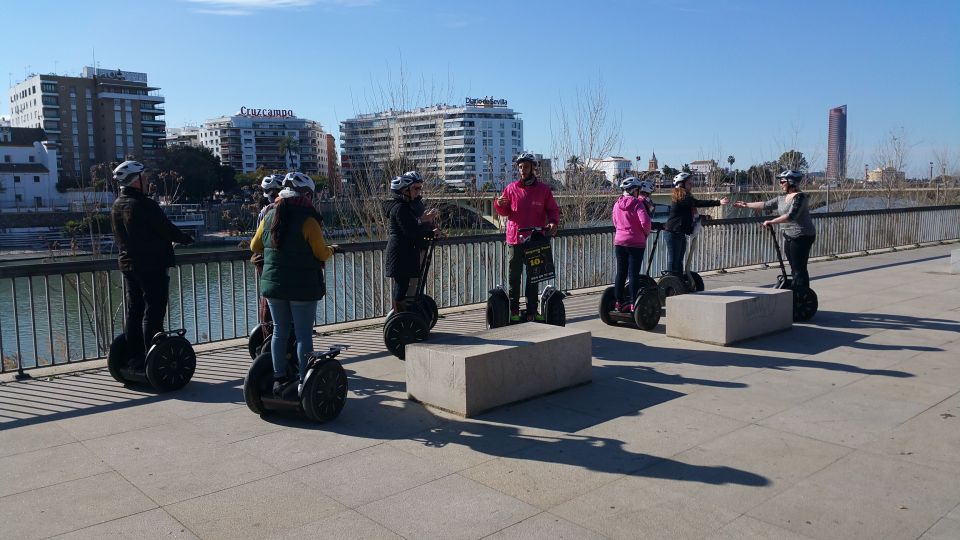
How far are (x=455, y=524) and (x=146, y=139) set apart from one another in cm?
14683

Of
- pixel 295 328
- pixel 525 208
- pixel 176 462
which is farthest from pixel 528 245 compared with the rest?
pixel 176 462

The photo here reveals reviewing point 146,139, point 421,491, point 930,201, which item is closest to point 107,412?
point 421,491

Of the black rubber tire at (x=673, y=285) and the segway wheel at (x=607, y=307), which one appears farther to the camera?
the black rubber tire at (x=673, y=285)

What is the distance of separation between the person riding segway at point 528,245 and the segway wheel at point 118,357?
3.50 metres

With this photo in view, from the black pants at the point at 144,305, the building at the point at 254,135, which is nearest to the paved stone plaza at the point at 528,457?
the black pants at the point at 144,305

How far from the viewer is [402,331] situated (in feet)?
24.2

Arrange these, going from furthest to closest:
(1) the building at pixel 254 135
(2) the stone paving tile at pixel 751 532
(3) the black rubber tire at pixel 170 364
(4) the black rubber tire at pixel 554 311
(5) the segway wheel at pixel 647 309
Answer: (1) the building at pixel 254 135
(5) the segway wheel at pixel 647 309
(4) the black rubber tire at pixel 554 311
(3) the black rubber tire at pixel 170 364
(2) the stone paving tile at pixel 751 532

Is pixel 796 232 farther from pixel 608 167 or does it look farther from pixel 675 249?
pixel 608 167

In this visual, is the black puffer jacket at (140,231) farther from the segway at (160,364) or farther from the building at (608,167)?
the building at (608,167)

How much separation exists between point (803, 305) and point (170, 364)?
7222 mm

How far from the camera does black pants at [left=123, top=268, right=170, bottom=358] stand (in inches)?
249

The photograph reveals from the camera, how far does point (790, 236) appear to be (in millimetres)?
9234

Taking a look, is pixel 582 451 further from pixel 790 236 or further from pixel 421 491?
pixel 790 236

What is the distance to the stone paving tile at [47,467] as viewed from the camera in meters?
4.52
